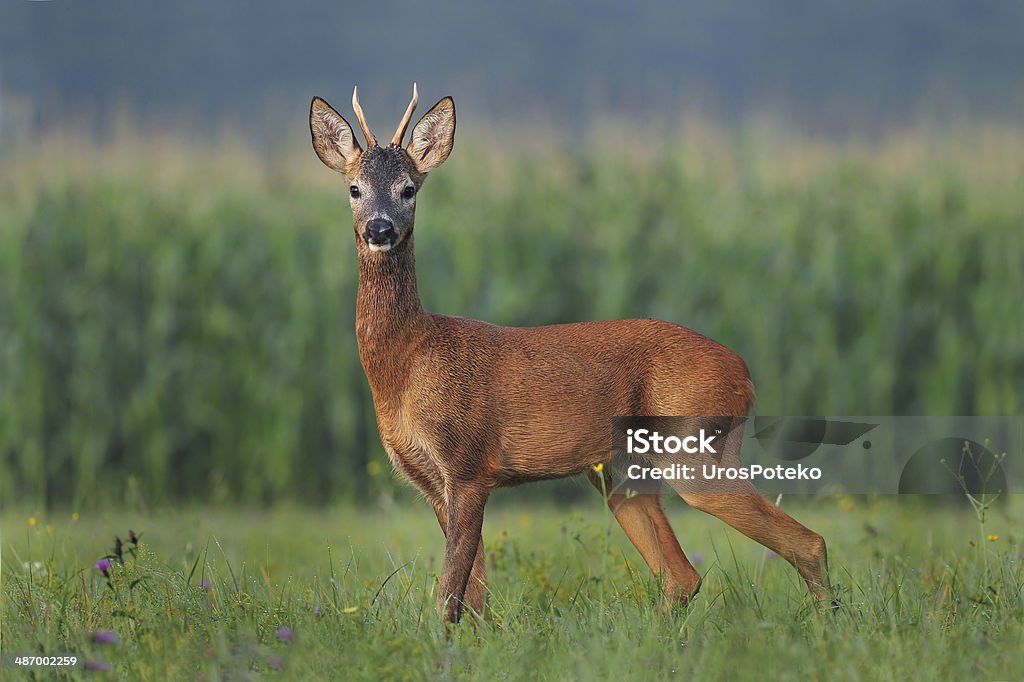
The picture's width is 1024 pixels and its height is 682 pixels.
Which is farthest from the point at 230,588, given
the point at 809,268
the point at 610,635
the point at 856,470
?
the point at 809,268

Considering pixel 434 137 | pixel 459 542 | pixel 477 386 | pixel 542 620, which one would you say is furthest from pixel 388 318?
pixel 542 620

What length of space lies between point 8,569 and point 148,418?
4.34 meters

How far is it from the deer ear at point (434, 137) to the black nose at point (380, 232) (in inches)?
13.2

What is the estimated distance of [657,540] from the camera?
5707 mm

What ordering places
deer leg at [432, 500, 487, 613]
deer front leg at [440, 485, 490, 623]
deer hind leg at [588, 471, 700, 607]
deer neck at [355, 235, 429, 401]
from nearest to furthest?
1. deer front leg at [440, 485, 490, 623]
2. deer neck at [355, 235, 429, 401]
3. deer leg at [432, 500, 487, 613]
4. deer hind leg at [588, 471, 700, 607]

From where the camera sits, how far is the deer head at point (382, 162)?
5121 mm

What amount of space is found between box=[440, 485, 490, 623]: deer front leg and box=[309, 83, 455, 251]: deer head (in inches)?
37.4

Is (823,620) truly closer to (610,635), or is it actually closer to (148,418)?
(610,635)

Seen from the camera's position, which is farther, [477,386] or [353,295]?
[353,295]

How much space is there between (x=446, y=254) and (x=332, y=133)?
6.05 m

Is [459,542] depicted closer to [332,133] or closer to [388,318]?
[388,318]

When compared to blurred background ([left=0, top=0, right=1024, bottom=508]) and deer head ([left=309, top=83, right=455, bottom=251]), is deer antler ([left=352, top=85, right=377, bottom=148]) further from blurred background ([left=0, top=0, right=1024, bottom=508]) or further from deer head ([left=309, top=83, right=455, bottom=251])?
blurred background ([left=0, top=0, right=1024, bottom=508])

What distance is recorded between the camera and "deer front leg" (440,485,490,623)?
17.1 feet

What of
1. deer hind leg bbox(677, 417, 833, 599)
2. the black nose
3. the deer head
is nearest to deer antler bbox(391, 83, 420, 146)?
the deer head
